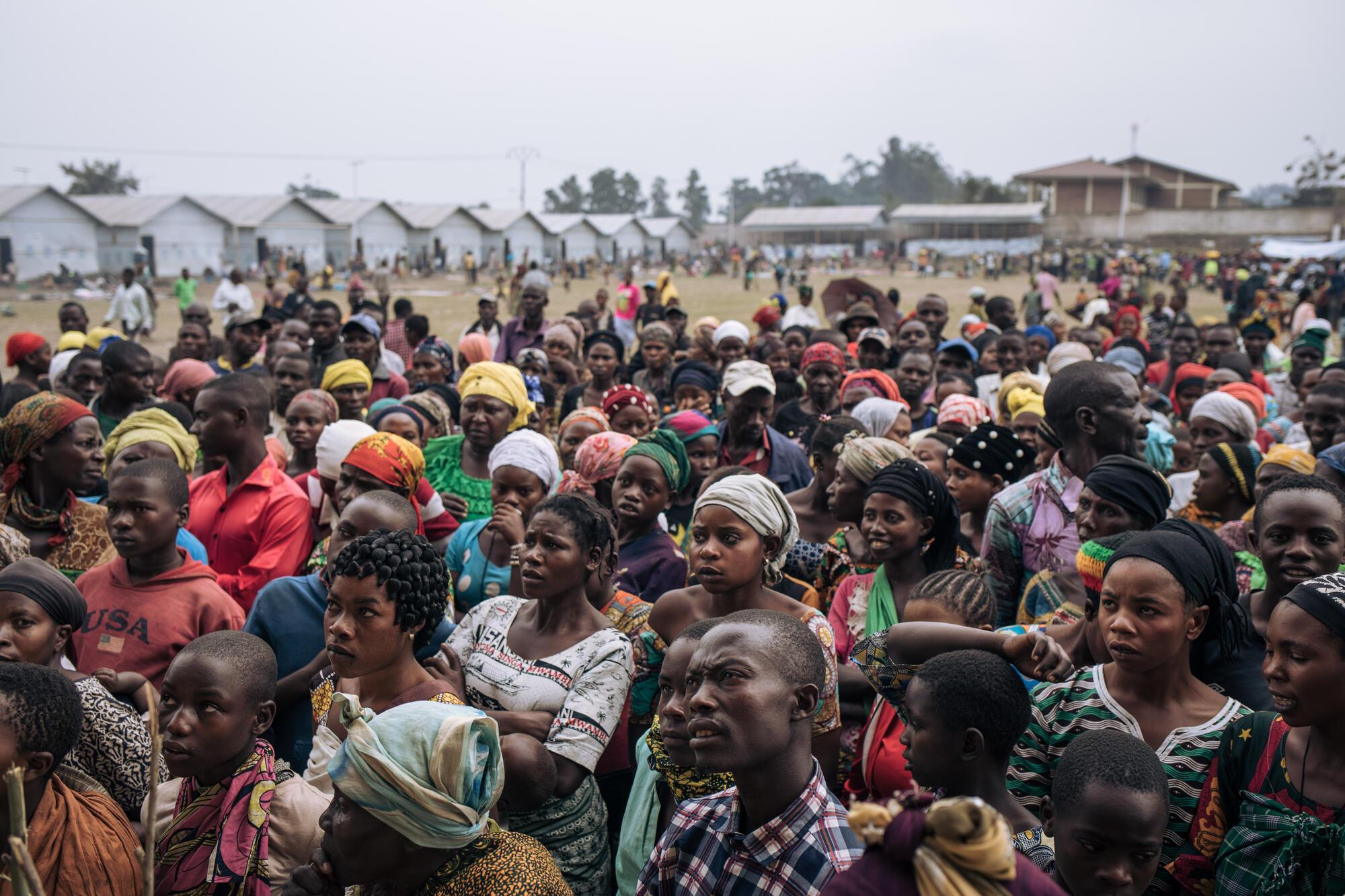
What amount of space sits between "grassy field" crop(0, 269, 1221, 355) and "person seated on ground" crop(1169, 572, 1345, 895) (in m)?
23.9

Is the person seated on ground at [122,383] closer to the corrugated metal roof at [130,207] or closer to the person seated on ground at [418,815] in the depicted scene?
the person seated on ground at [418,815]

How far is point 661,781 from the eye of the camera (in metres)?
3.23

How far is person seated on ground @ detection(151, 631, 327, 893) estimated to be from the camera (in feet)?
9.25

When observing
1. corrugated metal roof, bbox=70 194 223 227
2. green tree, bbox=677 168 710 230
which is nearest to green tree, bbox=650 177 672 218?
green tree, bbox=677 168 710 230

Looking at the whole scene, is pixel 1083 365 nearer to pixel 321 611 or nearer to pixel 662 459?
pixel 662 459

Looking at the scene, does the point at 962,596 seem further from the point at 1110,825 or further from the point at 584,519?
the point at 584,519

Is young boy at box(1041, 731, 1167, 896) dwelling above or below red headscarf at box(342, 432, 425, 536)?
below

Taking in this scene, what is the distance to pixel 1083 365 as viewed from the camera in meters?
4.77

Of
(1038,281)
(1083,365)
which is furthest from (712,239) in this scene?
(1083,365)

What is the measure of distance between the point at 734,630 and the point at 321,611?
1978 millimetres

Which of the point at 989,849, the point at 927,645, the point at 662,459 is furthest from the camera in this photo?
the point at 662,459

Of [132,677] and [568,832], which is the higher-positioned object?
[132,677]

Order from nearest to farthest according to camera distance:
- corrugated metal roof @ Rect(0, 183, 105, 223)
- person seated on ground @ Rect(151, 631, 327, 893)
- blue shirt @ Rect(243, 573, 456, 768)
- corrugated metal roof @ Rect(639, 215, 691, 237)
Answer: person seated on ground @ Rect(151, 631, 327, 893) → blue shirt @ Rect(243, 573, 456, 768) → corrugated metal roof @ Rect(0, 183, 105, 223) → corrugated metal roof @ Rect(639, 215, 691, 237)

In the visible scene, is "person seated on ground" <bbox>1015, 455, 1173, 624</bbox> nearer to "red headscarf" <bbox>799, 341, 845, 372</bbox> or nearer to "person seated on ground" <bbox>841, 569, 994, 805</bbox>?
"person seated on ground" <bbox>841, 569, 994, 805</bbox>
